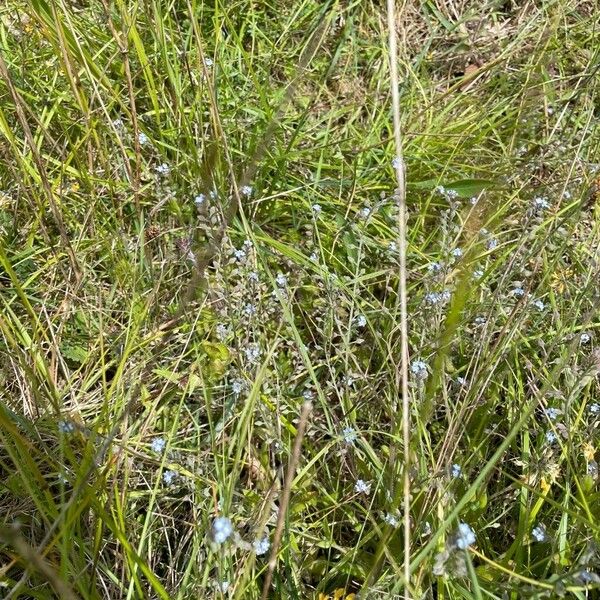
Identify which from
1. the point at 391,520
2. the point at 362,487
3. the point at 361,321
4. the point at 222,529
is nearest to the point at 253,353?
the point at 361,321

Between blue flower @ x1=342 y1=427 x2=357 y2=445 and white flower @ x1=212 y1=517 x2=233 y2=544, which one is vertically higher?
white flower @ x1=212 y1=517 x2=233 y2=544

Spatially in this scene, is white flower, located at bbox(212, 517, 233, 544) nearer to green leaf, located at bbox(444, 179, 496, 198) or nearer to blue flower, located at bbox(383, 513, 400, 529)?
blue flower, located at bbox(383, 513, 400, 529)

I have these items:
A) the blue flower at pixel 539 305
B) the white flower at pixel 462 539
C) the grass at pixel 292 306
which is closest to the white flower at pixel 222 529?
the grass at pixel 292 306

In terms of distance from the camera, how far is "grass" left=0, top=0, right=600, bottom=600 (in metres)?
1.45

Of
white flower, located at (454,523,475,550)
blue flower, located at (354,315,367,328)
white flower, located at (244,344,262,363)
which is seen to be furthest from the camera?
blue flower, located at (354,315,367,328)

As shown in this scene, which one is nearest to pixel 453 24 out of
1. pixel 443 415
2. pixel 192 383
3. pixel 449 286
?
pixel 449 286

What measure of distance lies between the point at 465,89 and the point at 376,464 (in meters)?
1.62

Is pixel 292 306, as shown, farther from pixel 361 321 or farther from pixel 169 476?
pixel 169 476

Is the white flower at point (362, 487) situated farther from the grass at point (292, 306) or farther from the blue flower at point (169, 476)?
the blue flower at point (169, 476)

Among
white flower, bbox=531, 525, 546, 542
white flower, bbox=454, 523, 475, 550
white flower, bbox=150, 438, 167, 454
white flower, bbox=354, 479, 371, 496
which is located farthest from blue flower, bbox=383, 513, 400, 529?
white flower, bbox=150, 438, 167, 454

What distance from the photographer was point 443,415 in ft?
5.97

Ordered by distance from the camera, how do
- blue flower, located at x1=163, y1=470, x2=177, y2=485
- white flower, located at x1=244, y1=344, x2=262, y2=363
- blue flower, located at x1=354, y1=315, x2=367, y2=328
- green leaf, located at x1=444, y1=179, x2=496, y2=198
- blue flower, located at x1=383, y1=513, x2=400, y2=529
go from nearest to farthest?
blue flower, located at x1=383, y1=513, x2=400, y2=529
blue flower, located at x1=163, y1=470, x2=177, y2=485
white flower, located at x1=244, y1=344, x2=262, y2=363
blue flower, located at x1=354, y1=315, x2=367, y2=328
green leaf, located at x1=444, y1=179, x2=496, y2=198

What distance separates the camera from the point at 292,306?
1.98 metres

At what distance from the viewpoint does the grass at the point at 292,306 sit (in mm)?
1448
